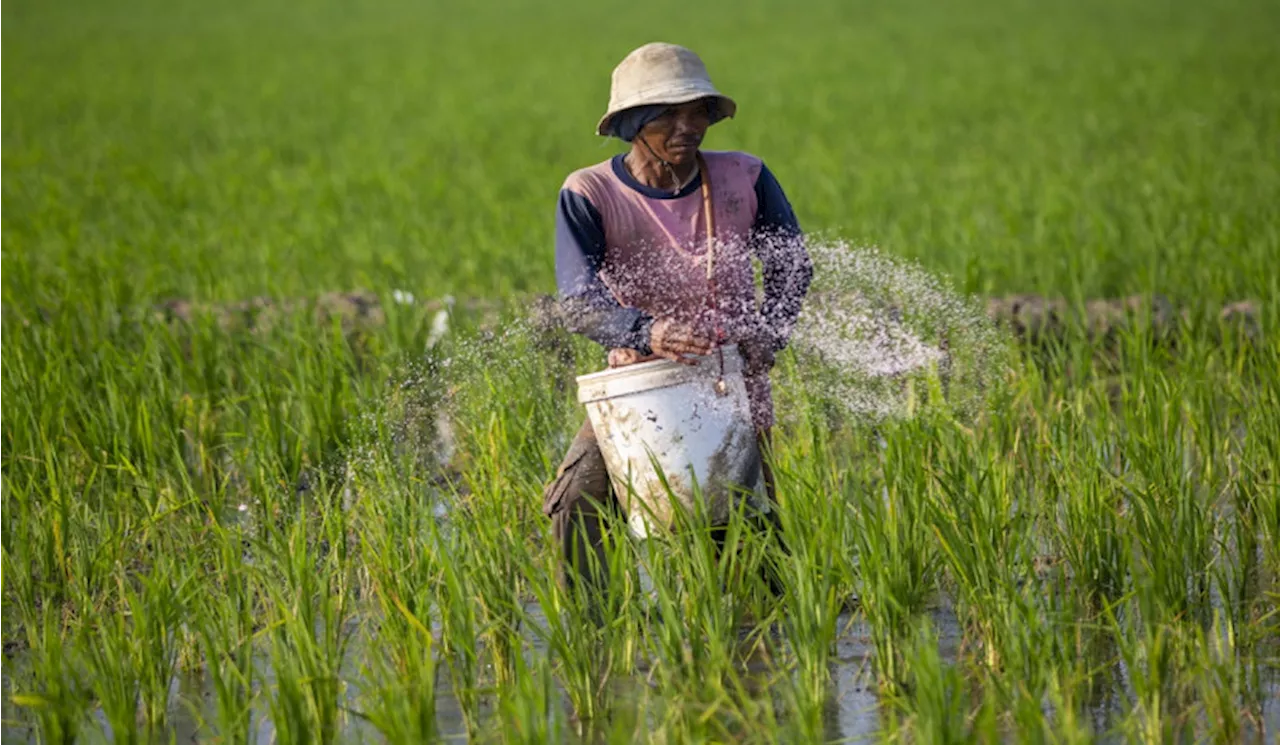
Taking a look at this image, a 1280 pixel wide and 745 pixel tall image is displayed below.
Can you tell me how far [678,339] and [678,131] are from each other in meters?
0.43

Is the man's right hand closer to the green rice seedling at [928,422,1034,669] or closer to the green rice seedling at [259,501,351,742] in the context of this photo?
the green rice seedling at [928,422,1034,669]

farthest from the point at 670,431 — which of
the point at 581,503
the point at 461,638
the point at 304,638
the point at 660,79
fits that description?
the point at 304,638

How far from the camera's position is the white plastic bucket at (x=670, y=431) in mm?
3361

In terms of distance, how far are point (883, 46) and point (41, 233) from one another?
17456 millimetres

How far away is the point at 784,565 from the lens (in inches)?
129

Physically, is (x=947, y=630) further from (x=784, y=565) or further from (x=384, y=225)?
(x=384, y=225)

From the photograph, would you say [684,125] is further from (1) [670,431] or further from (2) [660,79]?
(1) [670,431]

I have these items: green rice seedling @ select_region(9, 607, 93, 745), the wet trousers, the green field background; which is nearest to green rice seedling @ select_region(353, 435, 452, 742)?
the wet trousers

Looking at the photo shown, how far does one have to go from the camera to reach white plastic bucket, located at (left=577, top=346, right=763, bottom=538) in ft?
11.0

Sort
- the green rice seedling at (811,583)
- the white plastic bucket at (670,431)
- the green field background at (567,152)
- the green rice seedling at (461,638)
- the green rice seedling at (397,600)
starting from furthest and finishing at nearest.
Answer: the green field background at (567,152)
the white plastic bucket at (670,431)
the green rice seedling at (461,638)
the green rice seedling at (811,583)
the green rice seedling at (397,600)

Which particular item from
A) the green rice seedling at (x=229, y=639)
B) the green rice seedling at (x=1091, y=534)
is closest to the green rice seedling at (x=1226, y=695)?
the green rice seedling at (x=1091, y=534)

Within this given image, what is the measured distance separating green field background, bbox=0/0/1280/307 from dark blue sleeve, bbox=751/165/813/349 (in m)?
2.29

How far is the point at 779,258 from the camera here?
358 centimetres

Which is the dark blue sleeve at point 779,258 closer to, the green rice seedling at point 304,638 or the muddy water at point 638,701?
the muddy water at point 638,701
